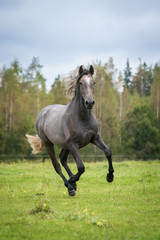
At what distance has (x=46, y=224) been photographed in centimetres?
428

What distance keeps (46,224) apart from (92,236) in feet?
3.01

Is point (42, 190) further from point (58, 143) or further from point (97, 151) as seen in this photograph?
point (97, 151)

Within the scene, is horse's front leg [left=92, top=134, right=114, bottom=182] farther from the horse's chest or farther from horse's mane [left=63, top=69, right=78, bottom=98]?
horse's mane [left=63, top=69, right=78, bottom=98]

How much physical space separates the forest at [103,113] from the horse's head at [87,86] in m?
26.2

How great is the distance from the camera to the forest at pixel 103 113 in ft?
113

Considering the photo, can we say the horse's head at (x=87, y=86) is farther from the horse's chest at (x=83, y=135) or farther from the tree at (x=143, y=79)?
the tree at (x=143, y=79)

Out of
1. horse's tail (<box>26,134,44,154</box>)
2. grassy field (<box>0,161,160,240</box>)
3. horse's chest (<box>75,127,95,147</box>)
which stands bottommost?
grassy field (<box>0,161,160,240</box>)

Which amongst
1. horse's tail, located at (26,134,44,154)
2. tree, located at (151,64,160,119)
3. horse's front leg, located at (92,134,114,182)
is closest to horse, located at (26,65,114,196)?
horse's front leg, located at (92,134,114,182)

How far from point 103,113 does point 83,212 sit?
32128 mm

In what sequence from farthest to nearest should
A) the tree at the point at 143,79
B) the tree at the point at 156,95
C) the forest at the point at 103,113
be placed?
the tree at the point at 143,79 < the tree at the point at 156,95 < the forest at the point at 103,113

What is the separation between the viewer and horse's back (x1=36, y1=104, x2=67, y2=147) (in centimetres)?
726

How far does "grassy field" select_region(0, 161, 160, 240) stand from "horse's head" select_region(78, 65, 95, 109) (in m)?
2.00

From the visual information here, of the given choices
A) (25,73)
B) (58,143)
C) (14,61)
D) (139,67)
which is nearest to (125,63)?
(139,67)

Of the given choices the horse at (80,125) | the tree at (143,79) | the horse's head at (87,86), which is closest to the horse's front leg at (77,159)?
the horse at (80,125)
